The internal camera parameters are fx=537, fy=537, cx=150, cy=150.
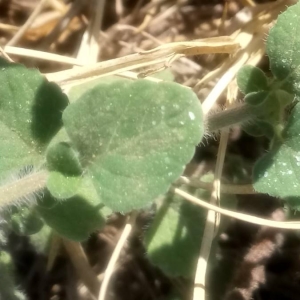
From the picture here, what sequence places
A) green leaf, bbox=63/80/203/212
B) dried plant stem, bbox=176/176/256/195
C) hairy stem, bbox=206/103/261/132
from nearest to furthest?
green leaf, bbox=63/80/203/212 < hairy stem, bbox=206/103/261/132 < dried plant stem, bbox=176/176/256/195

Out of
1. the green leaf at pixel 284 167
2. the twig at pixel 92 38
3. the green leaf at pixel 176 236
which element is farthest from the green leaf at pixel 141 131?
the twig at pixel 92 38

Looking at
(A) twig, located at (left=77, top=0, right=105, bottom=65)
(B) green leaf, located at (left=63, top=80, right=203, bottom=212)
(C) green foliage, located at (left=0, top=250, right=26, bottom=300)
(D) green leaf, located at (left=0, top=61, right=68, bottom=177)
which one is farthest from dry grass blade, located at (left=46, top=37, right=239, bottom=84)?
(C) green foliage, located at (left=0, top=250, right=26, bottom=300)

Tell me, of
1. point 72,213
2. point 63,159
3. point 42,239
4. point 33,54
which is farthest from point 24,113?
point 42,239

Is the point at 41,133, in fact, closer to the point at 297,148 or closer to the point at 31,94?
the point at 31,94

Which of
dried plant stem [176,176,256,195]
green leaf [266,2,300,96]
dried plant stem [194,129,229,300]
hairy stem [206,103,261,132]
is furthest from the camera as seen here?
dried plant stem [176,176,256,195]

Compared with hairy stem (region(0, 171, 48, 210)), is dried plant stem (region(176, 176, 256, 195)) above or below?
below

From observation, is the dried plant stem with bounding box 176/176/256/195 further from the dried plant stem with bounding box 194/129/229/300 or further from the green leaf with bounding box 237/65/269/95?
the green leaf with bounding box 237/65/269/95

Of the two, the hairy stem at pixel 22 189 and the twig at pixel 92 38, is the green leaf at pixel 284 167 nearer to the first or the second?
the hairy stem at pixel 22 189

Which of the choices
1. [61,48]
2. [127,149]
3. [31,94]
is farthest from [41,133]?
[61,48]
